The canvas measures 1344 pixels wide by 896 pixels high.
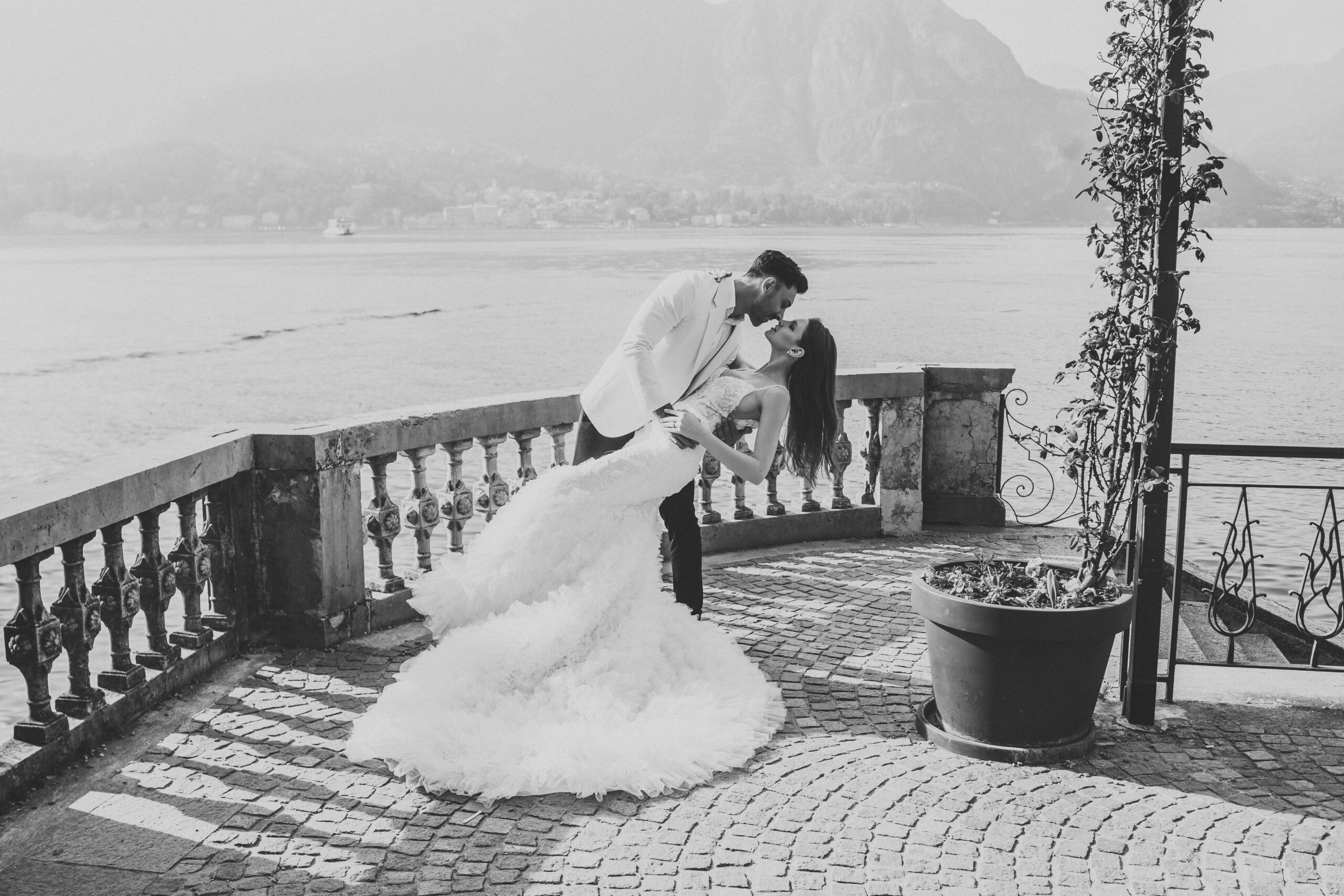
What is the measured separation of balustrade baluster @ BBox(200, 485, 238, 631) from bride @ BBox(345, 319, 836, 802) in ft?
3.24

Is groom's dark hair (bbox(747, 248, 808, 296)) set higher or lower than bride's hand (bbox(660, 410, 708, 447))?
higher

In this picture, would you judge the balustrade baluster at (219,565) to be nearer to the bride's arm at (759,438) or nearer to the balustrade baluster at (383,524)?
the balustrade baluster at (383,524)

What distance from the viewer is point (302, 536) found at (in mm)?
5316

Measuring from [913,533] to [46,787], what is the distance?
5.46 metres

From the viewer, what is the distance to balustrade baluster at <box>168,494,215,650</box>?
4.84 m

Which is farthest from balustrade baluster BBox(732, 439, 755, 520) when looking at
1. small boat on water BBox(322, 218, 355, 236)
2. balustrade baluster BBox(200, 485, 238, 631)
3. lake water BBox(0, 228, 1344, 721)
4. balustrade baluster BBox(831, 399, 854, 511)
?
small boat on water BBox(322, 218, 355, 236)

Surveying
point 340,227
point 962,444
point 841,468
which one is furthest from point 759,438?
point 340,227

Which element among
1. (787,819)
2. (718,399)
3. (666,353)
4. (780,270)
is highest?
(780,270)

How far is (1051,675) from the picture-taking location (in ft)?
13.6

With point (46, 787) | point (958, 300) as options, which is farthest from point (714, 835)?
point (958, 300)

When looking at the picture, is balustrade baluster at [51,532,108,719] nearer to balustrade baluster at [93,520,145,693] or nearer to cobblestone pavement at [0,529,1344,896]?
balustrade baluster at [93,520,145,693]

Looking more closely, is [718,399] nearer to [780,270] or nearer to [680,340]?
[680,340]

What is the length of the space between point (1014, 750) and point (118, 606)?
3.35 m

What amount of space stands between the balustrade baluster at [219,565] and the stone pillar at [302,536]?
0.12 meters
